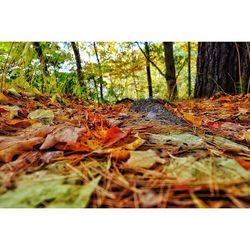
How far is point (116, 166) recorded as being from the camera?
0.62 meters

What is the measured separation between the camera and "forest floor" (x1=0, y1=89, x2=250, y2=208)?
0.52 meters

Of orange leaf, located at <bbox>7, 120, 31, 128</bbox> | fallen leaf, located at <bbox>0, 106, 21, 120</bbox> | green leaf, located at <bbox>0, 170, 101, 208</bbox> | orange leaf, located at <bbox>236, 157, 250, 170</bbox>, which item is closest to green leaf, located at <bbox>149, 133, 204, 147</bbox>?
orange leaf, located at <bbox>236, 157, 250, 170</bbox>

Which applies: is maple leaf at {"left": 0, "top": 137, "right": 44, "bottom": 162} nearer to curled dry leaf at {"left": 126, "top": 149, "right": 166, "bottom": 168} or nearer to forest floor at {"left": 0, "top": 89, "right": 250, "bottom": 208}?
forest floor at {"left": 0, "top": 89, "right": 250, "bottom": 208}

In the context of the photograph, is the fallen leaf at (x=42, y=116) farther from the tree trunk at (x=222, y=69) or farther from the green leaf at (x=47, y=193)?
the tree trunk at (x=222, y=69)

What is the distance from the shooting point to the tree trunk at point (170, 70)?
5.45ft

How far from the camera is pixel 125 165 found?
0.62 m

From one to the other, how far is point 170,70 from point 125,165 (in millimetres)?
1198

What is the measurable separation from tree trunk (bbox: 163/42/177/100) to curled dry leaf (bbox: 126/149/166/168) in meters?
1.05

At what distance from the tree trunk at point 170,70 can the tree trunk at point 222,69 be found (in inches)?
4.9

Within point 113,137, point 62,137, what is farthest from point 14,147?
point 113,137

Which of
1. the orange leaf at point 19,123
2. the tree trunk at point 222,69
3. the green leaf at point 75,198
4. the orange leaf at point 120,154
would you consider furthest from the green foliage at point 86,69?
the green leaf at point 75,198

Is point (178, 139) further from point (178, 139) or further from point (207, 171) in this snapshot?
point (207, 171)
